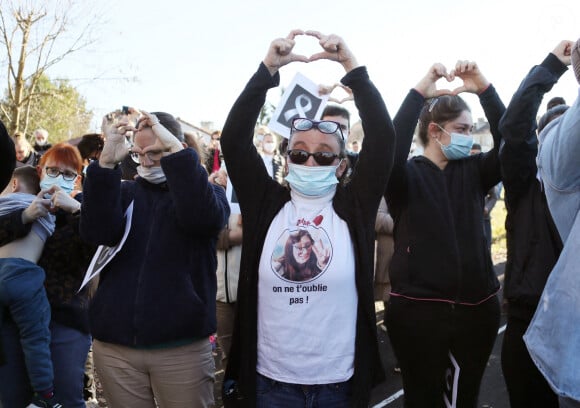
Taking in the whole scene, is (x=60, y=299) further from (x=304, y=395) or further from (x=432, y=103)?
(x=432, y=103)

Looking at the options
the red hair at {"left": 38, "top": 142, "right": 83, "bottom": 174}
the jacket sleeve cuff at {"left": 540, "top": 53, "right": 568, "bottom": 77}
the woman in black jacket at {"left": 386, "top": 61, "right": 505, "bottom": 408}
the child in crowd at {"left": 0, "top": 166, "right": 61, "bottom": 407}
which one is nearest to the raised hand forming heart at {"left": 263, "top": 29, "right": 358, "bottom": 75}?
the woman in black jacket at {"left": 386, "top": 61, "right": 505, "bottom": 408}

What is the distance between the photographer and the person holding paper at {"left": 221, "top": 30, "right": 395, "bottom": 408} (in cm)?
195

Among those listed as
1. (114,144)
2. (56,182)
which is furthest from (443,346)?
(56,182)

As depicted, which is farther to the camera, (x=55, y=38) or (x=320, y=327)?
(x=55, y=38)

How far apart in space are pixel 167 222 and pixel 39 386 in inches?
46.3

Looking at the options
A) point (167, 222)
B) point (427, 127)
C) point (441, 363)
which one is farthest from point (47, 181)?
point (441, 363)

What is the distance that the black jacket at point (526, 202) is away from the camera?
2324 mm

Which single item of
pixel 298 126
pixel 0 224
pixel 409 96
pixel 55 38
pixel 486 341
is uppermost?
pixel 55 38

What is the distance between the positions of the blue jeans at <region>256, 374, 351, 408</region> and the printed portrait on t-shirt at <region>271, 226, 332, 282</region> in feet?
1.39

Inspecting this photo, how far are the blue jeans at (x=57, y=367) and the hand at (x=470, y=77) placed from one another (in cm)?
262

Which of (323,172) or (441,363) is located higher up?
(323,172)

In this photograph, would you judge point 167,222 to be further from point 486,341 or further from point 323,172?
point 486,341

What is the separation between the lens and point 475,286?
103 inches

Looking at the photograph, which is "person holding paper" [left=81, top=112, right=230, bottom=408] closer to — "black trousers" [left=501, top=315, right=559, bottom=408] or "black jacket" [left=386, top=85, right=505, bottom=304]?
"black jacket" [left=386, top=85, right=505, bottom=304]
